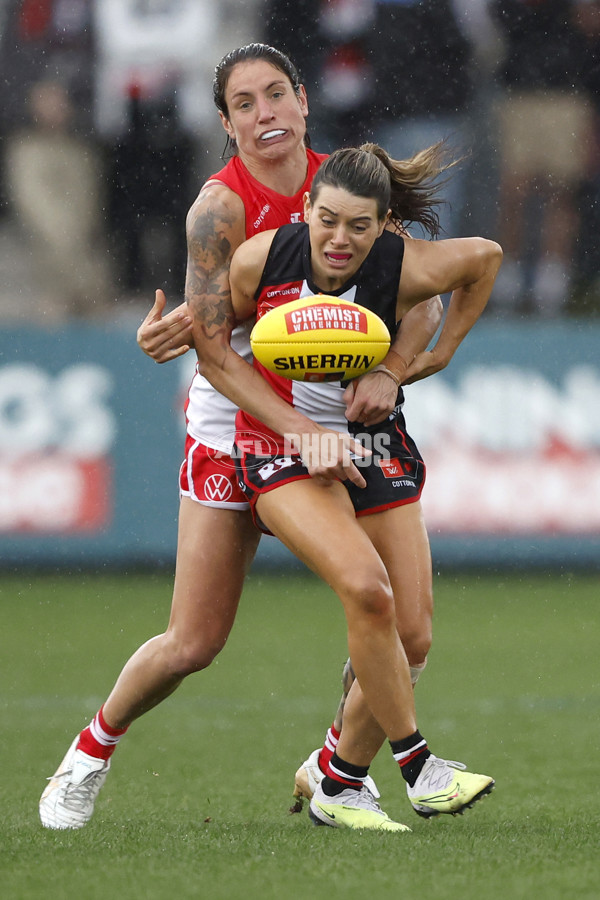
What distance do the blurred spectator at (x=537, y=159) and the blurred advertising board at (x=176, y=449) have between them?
1.35 m

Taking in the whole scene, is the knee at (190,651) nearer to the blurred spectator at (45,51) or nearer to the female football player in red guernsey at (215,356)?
the female football player in red guernsey at (215,356)

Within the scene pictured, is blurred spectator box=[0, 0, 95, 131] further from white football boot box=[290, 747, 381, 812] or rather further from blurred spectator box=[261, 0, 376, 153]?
white football boot box=[290, 747, 381, 812]

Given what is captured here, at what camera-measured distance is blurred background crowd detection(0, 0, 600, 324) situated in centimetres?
1120

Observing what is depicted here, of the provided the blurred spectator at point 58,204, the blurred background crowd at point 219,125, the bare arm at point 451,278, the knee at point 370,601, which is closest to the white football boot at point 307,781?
the knee at point 370,601

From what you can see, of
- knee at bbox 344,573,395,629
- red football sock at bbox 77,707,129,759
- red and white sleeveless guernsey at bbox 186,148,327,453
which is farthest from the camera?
red football sock at bbox 77,707,129,759

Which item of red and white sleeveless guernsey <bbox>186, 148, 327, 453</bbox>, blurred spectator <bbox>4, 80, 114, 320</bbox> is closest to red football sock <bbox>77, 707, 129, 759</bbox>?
red and white sleeveless guernsey <bbox>186, 148, 327, 453</bbox>

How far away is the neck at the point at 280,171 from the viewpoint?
472 cm

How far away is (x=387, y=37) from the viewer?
11.5 meters

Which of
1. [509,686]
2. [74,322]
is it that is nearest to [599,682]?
[509,686]

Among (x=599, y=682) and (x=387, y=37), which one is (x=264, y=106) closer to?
(x=599, y=682)

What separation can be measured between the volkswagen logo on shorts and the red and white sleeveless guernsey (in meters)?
0.11

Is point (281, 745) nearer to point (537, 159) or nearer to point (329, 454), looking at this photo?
point (329, 454)

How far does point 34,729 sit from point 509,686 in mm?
2347

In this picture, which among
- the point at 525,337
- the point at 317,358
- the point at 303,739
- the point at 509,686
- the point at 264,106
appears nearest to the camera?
the point at 317,358
